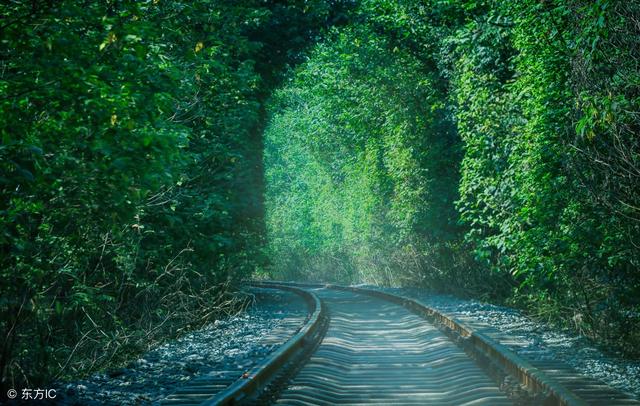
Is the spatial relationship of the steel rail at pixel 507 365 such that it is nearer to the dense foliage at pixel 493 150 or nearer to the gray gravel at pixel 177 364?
the dense foliage at pixel 493 150

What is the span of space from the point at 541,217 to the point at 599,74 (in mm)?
4089

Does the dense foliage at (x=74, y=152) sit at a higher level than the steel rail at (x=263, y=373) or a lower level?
higher

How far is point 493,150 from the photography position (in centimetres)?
1719

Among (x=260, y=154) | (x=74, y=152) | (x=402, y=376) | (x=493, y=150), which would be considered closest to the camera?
(x=74, y=152)

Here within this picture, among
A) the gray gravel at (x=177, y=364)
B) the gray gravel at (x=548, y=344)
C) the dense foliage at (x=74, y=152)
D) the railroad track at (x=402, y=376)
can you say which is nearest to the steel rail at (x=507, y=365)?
the railroad track at (x=402, y=376)

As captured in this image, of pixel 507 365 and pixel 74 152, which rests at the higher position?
pixel 74 152

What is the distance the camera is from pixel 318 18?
89.0 feet

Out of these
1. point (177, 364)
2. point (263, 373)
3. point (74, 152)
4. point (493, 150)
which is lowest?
point (177, 364)

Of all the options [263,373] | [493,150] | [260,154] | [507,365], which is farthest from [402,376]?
[260,154]

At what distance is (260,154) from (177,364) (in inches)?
615

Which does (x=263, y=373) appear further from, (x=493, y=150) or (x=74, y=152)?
(x=493, y=150)

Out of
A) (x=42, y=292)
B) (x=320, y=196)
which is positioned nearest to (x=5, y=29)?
(x=42, y=292)

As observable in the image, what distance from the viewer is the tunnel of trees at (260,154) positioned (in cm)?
698

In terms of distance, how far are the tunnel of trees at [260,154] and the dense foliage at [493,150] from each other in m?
0.06
